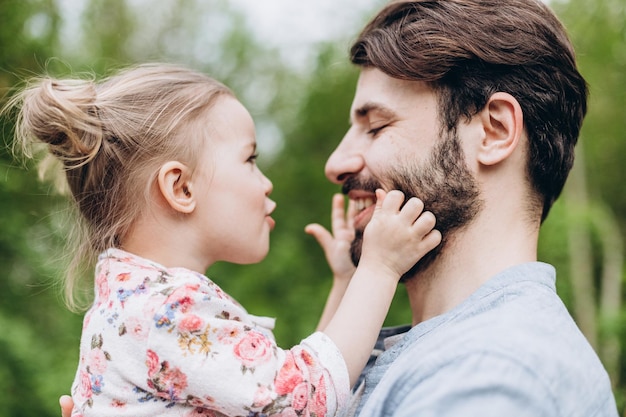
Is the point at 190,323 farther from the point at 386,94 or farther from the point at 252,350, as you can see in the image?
the point at 386,94

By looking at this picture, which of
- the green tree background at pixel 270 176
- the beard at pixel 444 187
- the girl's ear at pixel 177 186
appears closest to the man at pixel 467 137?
the beard at pixel 444 187

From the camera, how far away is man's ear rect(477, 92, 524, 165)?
176 cm

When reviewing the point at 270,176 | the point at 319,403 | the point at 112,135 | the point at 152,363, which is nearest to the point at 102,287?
the point at 152,363

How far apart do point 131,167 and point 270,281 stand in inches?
163

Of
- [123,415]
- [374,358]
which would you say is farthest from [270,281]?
[123,415]

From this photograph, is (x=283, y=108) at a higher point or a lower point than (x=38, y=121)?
higher

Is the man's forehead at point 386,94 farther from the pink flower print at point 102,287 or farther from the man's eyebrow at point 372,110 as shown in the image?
the pink flower print at point 102,287

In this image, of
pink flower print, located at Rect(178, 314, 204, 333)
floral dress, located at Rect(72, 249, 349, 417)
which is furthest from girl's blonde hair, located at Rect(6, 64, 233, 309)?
pink flower print, located at Rect(178, 314, 204, 333)

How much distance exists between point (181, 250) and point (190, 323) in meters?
0.34

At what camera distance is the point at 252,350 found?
1511 millimetres

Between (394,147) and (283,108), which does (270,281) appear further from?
(394,147)

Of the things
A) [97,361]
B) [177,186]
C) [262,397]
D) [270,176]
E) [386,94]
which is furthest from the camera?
[270,176]

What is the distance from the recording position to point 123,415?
4.95 feet

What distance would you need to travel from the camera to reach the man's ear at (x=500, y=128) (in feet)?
5.78
